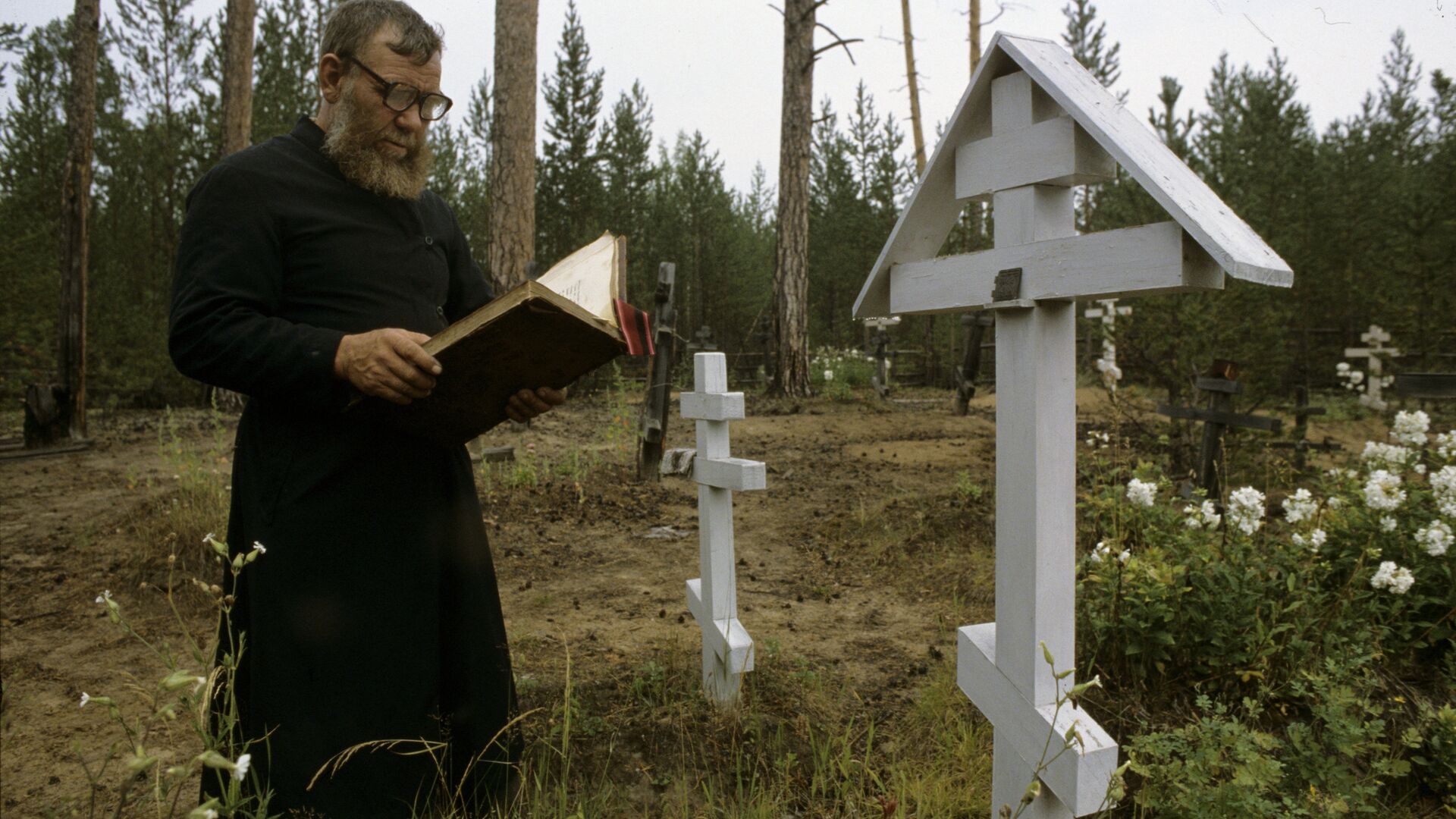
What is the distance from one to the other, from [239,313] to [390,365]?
1.15 feet

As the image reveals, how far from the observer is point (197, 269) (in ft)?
5.46

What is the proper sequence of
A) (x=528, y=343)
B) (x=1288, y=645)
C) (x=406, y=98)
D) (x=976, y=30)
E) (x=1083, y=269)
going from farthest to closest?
(x=976, y=30), (x=1288, y=645), (x=406, y=98), (x=528, y=343), (x=1083, y=269)

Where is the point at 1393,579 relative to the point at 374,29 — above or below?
below

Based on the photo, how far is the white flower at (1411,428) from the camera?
3.90 metres

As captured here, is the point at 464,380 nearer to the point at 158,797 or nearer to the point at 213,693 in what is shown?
the point at 213,693

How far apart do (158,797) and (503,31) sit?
869cm

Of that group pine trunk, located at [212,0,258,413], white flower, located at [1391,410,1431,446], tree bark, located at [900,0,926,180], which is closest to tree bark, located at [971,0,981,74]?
tree bark, located at [900,0,926,180]

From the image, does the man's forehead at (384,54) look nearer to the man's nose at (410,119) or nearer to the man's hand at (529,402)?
the man's nose at (410,119)

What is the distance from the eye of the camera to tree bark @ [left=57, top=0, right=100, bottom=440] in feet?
30.4

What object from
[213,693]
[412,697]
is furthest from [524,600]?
[213,693]

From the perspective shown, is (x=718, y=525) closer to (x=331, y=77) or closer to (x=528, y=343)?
(x=528, y=343)

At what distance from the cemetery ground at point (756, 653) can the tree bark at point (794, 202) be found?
5.24 metres

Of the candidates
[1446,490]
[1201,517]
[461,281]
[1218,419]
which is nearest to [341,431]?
[461,281]

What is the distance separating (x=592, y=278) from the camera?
75.9 inches
